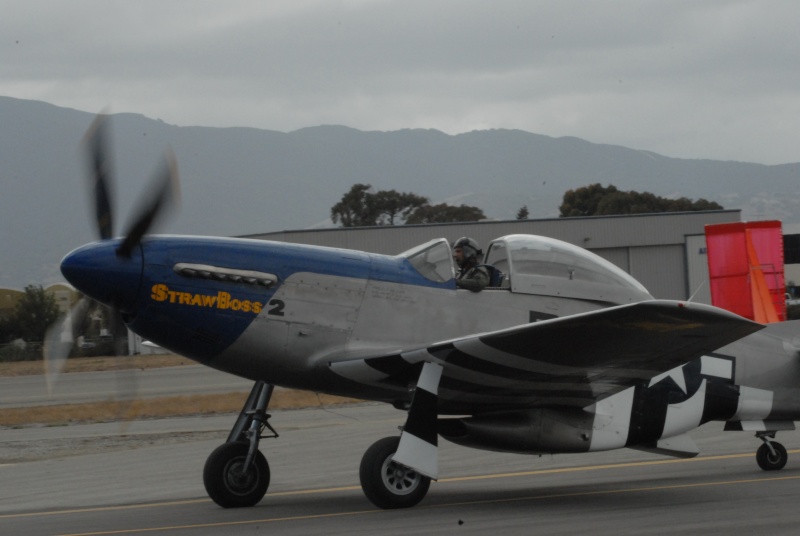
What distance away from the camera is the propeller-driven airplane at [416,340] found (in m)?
8.75

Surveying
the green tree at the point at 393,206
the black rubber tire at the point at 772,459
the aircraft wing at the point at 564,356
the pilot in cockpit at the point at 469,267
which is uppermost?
the green tree at the point at 393,206

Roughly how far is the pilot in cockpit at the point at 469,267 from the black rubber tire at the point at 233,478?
2.57 metres

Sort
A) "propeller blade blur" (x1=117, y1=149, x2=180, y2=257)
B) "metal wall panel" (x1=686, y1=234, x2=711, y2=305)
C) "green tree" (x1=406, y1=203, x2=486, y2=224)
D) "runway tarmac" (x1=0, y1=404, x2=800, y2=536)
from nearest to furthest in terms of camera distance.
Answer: "runway tarmac" (x1=0, y1=404, x2=800, y2=536), "propeller blade blur" (x1=117, y1=149, x2=180, y2=257), "metal wall panel" (x1=686, y1=234, x2=711, y2=305), "green tree" (x1=406, y1=203, x2=486, y2=224)

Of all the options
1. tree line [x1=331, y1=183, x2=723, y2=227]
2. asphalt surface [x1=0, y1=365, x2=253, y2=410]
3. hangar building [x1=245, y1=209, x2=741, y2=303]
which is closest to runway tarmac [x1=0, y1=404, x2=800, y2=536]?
asphalt surface [x1=0, y1=365, x2=253, y2=410]

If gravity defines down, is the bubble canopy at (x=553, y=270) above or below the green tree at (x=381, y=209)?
below

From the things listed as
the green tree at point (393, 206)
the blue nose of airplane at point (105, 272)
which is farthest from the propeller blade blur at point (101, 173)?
the green tree at point (393, 206)

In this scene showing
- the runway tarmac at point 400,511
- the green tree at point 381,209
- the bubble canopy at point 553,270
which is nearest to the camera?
the runway tarmac at point 400,511

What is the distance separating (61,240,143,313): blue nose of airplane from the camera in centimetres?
871

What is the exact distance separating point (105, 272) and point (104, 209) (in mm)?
784

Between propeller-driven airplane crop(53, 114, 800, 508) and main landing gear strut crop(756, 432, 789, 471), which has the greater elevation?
propeller-driven airplane crop(53, 114, 800, 508)

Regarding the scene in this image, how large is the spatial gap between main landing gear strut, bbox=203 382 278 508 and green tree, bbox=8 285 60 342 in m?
33.4

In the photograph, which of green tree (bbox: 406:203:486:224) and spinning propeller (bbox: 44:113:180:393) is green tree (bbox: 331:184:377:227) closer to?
green tree (bbox: 406:203:486:224)

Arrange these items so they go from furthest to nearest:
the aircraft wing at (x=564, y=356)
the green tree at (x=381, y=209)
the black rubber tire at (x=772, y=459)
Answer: the green tree at (x=381, y=209), the black rubber tire at (x=772, y=459), the aircraft wing at (x=564, y=356)

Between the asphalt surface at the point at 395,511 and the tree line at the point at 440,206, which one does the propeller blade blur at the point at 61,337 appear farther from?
the tree line at the point at 440,206
